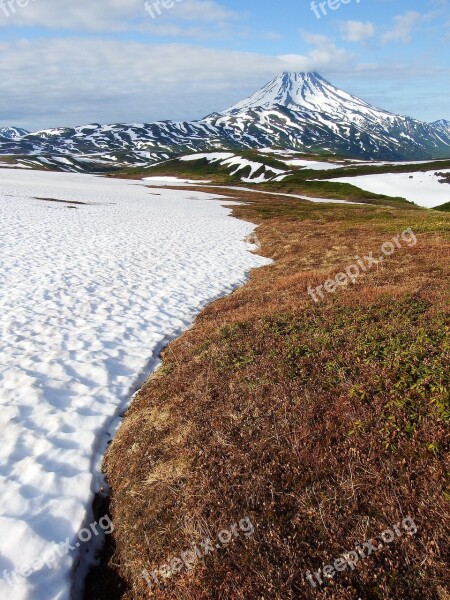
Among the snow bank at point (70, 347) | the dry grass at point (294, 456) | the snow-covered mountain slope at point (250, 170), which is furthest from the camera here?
the snow-covered mountain slope at point (250, 170)

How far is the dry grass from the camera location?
199 inches

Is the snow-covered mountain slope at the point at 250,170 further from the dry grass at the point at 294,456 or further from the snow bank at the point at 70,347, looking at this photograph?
the dry grass at the point at 294,456

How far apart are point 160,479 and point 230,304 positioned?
33.3 ft

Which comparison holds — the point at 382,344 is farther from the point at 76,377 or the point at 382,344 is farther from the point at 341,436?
the point at 76,377

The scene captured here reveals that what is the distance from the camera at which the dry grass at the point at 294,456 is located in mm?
5066

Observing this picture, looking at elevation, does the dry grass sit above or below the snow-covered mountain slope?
below

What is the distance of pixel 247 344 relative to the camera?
441 inches

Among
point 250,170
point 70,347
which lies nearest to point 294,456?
point 70,347

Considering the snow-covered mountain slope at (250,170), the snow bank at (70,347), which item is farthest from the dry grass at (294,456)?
the snow-covered mountain slope at (250,170)

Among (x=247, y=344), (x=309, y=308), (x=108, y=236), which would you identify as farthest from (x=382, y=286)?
(x=108, y=236)

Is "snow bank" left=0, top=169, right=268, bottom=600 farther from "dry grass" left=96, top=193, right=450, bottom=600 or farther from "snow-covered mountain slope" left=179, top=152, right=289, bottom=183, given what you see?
"snow-covered mountain slope" left=179, top=152, right=289, bottom=183

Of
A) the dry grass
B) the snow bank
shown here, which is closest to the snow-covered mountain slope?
the snow bank

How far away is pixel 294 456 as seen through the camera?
674cm

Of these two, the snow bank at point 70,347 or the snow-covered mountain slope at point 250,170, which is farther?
the snow-covered mountain slope at point 250,170
